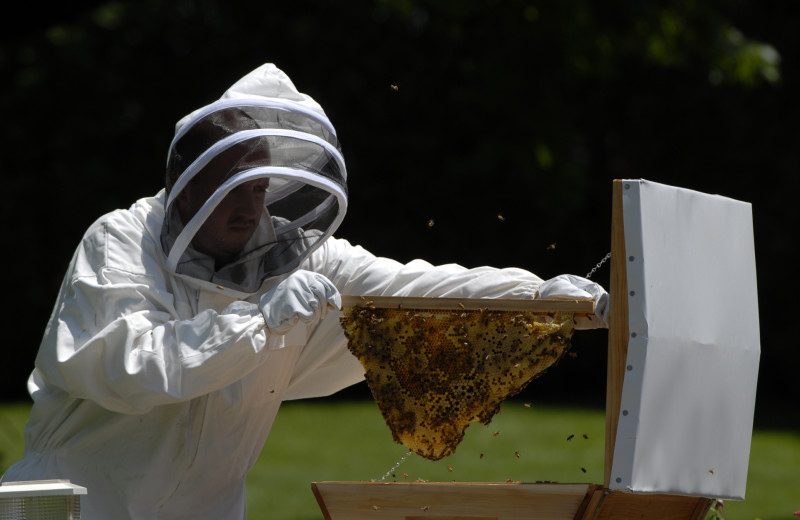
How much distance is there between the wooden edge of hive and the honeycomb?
0.11 feet

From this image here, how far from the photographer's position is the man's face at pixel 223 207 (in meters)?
3.69

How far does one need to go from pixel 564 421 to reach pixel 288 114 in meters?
8.87

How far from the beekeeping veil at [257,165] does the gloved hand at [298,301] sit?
420 mm

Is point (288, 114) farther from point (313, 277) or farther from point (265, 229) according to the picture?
point (313, 277)

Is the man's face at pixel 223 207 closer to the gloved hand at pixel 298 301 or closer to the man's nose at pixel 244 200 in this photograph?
the man's nose at pixel 244 200

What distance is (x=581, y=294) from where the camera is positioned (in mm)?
3596

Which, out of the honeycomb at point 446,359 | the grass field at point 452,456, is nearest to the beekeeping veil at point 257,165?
the honeycomb at point 446,359

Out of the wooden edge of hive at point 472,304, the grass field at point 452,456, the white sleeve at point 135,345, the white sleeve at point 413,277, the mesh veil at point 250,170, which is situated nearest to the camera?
the white sleeve at point 135,345

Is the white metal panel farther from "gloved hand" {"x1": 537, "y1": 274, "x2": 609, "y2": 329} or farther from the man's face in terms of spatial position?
the man's face

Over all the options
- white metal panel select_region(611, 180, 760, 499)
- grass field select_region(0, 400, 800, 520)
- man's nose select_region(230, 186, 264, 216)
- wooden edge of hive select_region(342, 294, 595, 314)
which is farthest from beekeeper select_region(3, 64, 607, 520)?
grass field select_region(0, 400, 800, 520)

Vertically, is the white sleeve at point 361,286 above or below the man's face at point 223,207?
below

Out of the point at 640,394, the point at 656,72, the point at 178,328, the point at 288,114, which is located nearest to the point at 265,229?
the point at 288,114

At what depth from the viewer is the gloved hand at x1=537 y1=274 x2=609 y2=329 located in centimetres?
349

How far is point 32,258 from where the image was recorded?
12.0m
